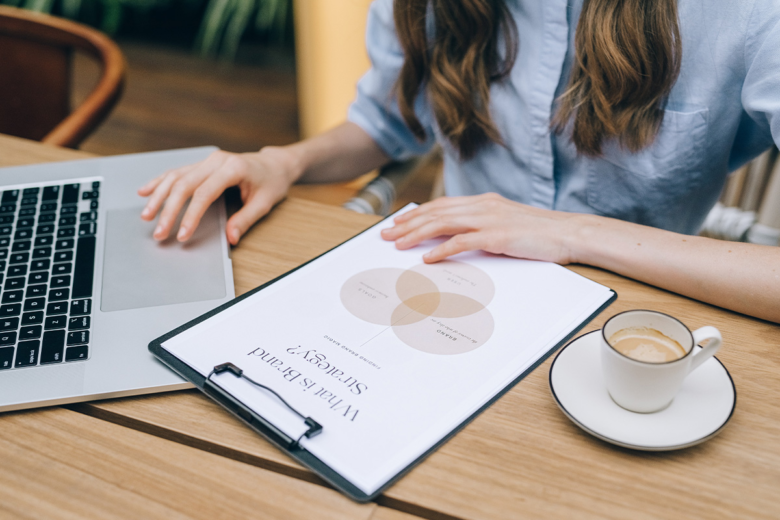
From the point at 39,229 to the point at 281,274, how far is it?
0.30m

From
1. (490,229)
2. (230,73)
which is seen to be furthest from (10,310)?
(230,73)

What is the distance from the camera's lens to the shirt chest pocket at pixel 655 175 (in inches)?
30.6

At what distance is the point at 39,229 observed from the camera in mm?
706

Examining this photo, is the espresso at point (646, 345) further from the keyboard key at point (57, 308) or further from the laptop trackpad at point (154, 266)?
the keyboard key at point (57, 308)

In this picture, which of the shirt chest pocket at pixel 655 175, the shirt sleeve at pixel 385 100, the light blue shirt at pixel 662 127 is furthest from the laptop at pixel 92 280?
the shirt chest pocket at pixel 655 175

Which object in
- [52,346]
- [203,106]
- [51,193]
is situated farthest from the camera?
[203,106]

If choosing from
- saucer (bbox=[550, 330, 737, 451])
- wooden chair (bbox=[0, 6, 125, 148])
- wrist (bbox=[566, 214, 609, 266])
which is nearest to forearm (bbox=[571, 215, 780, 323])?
wrist (bbox=[566, 214, 609, 266])

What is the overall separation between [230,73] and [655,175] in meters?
2.59

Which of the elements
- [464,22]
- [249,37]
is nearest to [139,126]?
[249,37]

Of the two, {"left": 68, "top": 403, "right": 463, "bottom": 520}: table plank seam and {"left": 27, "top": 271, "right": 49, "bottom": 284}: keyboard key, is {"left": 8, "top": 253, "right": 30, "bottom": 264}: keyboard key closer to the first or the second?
{"left": 27, "top": 271, "right": 49, "bottom": 284}: keyboard key

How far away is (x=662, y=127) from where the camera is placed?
2.57 ft

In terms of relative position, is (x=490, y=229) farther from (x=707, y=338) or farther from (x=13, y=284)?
(x=13, y=284)

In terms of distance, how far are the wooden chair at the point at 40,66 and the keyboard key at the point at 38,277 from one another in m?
0.63

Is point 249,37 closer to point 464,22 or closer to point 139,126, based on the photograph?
point 139,126
